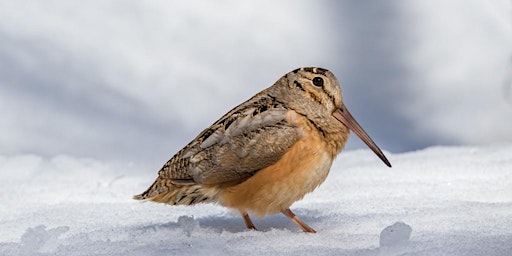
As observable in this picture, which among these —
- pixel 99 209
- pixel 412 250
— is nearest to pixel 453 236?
pixel 412 250

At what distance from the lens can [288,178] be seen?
17.8 ft

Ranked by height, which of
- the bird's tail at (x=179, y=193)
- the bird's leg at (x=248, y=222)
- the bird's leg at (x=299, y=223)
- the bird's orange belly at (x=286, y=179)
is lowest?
the bird's leg at (x=299, y=223)

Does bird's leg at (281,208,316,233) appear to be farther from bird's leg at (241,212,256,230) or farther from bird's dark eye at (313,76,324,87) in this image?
bird's dark eye at (313,76,324,87)

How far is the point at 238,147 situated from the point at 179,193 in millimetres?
513

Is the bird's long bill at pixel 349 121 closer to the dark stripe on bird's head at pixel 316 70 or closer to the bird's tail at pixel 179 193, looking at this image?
the dark stripe on bird's head at pixel 316 70

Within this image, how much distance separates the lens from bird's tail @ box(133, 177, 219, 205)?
5664 millimetres

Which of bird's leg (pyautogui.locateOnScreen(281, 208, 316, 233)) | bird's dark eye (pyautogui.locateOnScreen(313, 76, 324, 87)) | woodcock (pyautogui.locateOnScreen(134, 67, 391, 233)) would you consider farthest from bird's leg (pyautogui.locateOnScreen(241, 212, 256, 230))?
bird's dark eye (pyautogui.locateOnScreen(313, 76, 324, 87))

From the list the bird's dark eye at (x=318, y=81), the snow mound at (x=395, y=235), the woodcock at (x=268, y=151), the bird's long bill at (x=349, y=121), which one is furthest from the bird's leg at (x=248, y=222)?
the snow mound at (x=395, y=235)

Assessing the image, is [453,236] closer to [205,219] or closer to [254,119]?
[254,119]

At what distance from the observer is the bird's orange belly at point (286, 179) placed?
214 inches

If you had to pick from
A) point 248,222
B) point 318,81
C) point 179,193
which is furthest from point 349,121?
point 179,193

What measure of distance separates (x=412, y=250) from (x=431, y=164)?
12.5 feet

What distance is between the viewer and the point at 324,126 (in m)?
5.61

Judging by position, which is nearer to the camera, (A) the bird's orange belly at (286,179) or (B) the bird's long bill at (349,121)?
(A) the bird's orange belly at (286,179)
